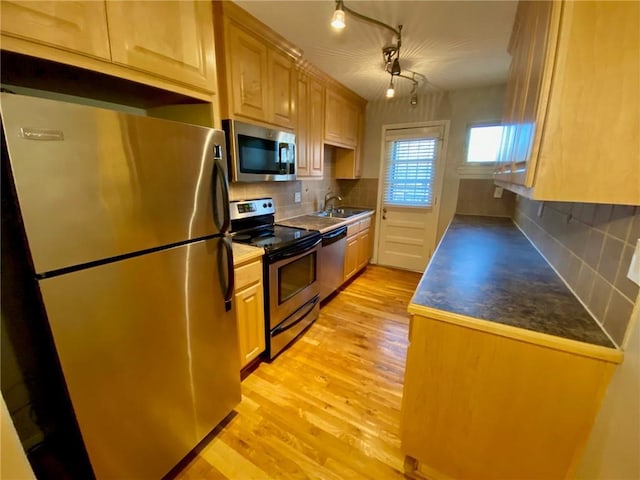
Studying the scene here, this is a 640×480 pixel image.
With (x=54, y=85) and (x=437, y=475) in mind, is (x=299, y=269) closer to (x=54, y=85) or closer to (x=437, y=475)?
(x=437, y=475)

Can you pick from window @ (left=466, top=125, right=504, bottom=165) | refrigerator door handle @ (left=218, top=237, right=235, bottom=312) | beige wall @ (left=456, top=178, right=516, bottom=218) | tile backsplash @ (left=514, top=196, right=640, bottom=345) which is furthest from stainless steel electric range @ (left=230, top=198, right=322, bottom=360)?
window @ (left=466, top=125, right=504, bottom=165)

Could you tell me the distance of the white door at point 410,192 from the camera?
3.57 meters

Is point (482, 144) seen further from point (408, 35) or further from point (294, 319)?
point (294, 319)

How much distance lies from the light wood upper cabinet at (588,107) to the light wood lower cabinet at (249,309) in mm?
1492

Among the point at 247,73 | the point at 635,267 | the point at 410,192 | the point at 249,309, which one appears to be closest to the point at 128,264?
the point at 249,309

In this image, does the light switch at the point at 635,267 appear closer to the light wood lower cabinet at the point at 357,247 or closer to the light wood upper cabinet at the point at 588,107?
the light wood upper cabinet at the point at 588,107

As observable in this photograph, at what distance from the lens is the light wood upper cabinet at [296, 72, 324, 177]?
2.49 m

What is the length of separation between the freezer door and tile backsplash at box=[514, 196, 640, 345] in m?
1.56

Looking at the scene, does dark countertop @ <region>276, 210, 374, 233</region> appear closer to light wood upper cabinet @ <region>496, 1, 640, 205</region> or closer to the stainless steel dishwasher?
the stainless steel dishwasher

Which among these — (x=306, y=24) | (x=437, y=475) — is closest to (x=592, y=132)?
(x=437, y=475)

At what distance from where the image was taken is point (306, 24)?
1826mm

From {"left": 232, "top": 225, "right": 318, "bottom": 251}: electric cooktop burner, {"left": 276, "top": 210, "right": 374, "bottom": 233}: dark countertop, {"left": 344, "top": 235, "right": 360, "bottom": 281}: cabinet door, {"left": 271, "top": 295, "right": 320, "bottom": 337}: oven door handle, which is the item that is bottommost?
{"left": 271, "top": 295, "right": 320, "bottom": 337}: oven door handle

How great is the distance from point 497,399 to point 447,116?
337 centimetres

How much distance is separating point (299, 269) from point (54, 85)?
174cm
